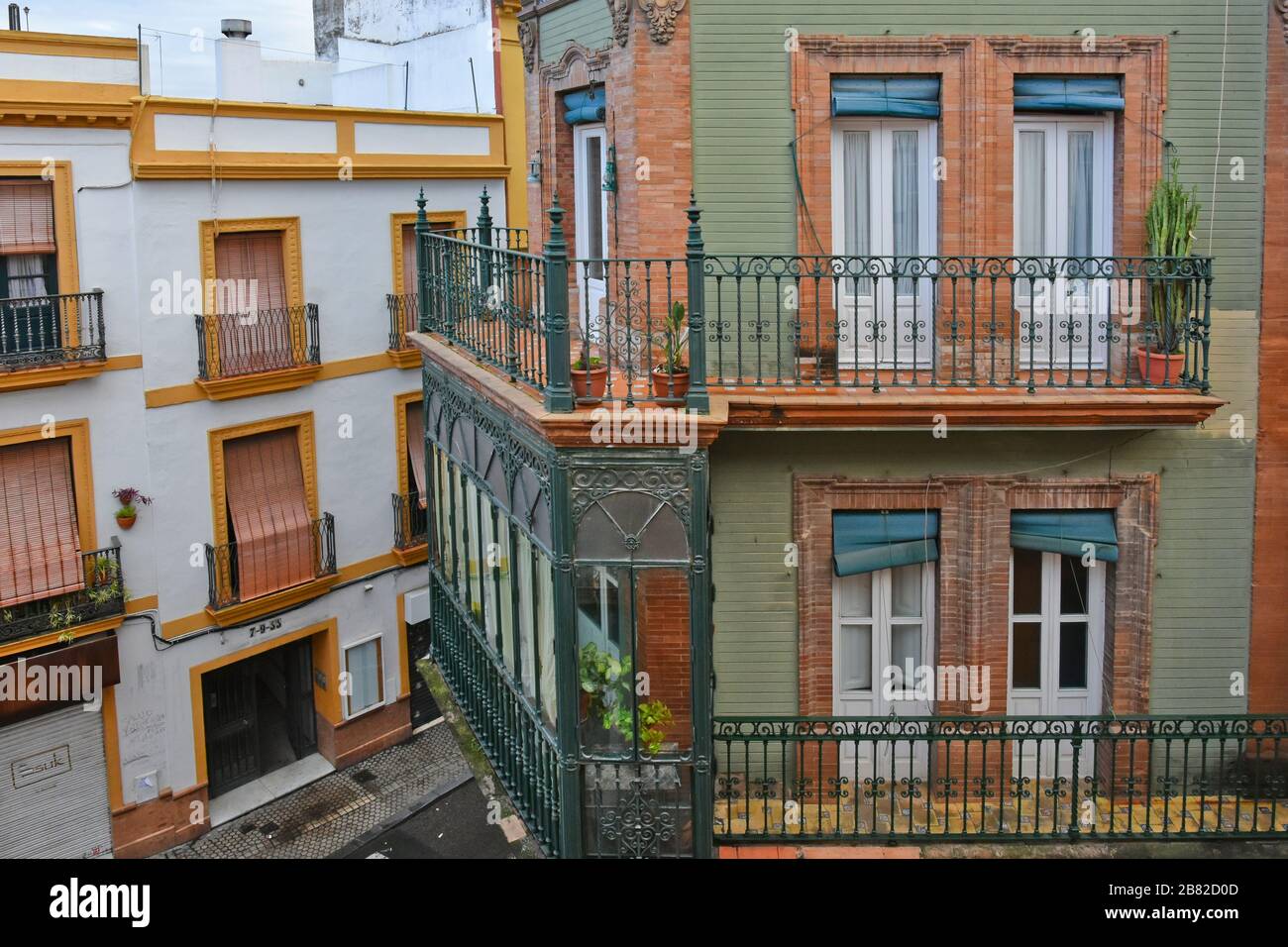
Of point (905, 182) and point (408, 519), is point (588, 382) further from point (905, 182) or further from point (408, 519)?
point (408, 519)

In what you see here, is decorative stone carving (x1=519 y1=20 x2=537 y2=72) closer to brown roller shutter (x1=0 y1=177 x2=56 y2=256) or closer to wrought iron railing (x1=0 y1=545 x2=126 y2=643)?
brown roller shutter (x1=0 y1=177 x2=56 y2=256)

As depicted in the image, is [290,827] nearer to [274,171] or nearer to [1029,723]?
[274,171]

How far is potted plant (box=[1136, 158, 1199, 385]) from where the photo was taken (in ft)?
33.0

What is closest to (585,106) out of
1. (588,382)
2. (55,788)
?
(588,382)

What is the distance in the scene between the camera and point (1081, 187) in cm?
1089

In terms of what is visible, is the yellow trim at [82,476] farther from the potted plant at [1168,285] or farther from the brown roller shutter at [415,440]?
the potted plant at [1168,285]

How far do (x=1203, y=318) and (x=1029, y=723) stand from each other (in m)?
3.63

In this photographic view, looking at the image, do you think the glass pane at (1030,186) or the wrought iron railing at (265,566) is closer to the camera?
the glass pane at (1030,186)

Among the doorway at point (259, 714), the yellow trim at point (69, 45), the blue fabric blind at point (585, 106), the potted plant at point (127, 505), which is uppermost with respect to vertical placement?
the yellow trim at point (69, 45)

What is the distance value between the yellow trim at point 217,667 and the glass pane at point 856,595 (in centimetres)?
1311

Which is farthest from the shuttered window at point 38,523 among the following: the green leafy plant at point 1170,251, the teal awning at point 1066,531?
the green leafy plant at point 1170,251

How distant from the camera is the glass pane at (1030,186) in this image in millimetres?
10859

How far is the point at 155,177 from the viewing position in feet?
61.9

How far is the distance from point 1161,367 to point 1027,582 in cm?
221
